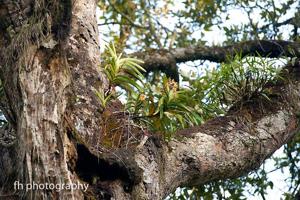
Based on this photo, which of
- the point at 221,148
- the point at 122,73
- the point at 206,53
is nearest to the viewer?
the point at 221,148

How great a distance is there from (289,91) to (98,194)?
1.60 meters

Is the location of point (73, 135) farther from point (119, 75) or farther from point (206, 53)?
point (206, 53)

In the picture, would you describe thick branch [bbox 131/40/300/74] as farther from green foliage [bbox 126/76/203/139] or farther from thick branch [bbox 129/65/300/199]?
green foliage [bbox 126/76/203/139]

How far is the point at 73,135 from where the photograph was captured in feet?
8.13

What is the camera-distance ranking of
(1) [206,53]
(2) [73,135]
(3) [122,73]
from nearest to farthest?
(2) [73,135]
(3) [122,73]
(1) [206,53]

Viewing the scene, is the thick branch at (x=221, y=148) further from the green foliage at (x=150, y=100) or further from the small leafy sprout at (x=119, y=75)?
the small leafy sprout at (x=119, y=75)

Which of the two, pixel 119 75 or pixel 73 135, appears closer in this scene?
pixel 73 135

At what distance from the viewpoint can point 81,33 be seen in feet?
10.7

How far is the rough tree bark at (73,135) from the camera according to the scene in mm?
2252

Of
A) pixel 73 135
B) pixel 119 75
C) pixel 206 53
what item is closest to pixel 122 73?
pixel 119 75

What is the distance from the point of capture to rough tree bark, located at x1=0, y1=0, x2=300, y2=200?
225cm

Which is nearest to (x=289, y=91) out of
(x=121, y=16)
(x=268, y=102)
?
(x=268, y=102)

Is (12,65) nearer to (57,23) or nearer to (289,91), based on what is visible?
(57,23)

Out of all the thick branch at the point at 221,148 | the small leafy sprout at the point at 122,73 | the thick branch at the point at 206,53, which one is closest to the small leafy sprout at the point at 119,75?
the small leafy sprout at the point at 122,73
